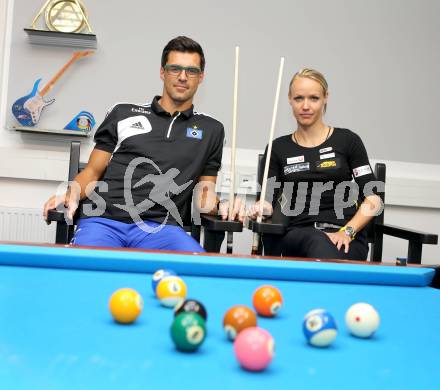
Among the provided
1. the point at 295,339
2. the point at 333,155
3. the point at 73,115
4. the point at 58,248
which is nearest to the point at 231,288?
the point at 295,339

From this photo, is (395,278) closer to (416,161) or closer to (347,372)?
(347,372)

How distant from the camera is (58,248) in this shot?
144cm

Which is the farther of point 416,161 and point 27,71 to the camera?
point 416,161

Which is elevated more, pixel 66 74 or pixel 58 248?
pixel 66 74

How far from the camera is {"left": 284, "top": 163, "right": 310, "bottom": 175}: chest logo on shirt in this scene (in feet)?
7.91

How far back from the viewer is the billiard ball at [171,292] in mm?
1081

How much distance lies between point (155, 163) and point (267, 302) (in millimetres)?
1387

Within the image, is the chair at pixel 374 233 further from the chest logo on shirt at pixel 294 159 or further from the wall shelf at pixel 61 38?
the wall shelf at pixel 61 38

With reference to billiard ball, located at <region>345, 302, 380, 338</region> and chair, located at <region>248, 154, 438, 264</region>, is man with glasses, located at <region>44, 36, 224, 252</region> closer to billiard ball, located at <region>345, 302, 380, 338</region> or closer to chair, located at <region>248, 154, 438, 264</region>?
chair, located at <region>248, 154, 438, 264</region>

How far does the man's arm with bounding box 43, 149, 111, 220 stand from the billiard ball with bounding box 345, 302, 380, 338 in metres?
1.42

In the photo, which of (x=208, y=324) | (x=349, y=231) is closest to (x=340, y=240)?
(x=349, y=231)

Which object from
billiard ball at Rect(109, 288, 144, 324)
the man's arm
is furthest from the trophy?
billiard ball at Rect(109, 288, 144, 324)

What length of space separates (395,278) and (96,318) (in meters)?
0.81

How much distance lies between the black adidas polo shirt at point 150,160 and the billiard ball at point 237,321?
1415mm
